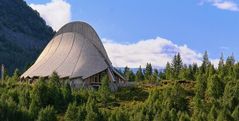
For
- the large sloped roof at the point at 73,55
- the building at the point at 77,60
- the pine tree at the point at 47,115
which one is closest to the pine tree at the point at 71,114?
the pine tree at the point at 47,115

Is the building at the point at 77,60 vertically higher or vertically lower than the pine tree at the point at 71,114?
higher

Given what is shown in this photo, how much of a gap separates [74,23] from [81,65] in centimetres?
1653

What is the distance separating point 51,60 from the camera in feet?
401

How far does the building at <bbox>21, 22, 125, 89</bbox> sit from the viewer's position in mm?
115500

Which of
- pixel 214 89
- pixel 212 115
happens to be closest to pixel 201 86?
pixel 214 89

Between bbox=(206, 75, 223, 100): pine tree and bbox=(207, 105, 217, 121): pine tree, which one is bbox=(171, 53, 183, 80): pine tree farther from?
bbox=(207, 105, 217, 121): pine tree

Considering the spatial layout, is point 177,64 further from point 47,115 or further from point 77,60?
point 47,115

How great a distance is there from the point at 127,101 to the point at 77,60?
24.9 meters

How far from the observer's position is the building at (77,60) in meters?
116

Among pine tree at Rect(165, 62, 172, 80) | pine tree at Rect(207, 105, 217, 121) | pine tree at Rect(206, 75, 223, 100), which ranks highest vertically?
pine tree at Rect(165, 62, 172, 80)

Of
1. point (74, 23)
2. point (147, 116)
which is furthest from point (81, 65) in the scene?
point (147, 116)

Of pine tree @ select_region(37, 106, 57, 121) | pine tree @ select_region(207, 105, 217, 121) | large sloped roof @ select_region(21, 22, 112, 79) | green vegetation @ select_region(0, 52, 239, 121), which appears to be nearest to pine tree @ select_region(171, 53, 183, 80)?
large sloped roof @ select_region(21, 22, 112, 79)

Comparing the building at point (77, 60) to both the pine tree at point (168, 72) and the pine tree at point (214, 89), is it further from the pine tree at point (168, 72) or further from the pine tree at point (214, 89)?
the pine tree at point (214, 89)

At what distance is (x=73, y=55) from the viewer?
123m
